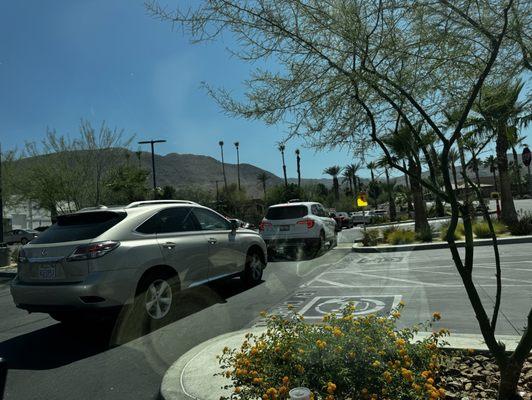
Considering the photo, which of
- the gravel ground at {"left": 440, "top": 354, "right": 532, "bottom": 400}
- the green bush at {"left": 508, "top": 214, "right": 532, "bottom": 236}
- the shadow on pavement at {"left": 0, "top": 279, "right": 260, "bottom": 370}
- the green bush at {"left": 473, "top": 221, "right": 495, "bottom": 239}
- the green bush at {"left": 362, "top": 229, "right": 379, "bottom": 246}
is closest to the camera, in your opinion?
the gravel ground at {"left": 440, "top": 354, "right": 532, "bottom": 400}

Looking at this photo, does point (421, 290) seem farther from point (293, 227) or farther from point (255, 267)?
point (293, 227)

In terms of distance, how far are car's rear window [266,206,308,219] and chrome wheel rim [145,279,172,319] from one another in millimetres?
8584

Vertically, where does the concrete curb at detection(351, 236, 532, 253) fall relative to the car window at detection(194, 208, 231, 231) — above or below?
below

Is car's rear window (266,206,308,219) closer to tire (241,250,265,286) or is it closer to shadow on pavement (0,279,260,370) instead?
tire (241,250,265,286)

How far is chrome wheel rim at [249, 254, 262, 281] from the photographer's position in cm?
934

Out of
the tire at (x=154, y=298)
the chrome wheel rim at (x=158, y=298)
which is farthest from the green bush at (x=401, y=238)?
the chrome wheel rim at (x=158, y=298)

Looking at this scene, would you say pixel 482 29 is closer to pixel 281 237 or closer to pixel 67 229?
pixel 67 229

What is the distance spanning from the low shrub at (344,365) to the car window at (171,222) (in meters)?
3.42

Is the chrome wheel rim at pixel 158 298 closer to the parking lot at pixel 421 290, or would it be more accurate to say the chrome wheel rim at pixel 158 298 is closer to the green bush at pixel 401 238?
the parking lot at pixel 421 290

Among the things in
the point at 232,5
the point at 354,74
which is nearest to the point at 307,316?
the point at 354,74

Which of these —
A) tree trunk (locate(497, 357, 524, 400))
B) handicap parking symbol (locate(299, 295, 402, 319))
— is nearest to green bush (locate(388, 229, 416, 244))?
handicap parking symbol (locate(299, 295, 402, 319))

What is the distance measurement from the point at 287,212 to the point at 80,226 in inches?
368

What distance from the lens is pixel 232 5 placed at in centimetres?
328

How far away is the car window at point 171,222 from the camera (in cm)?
684
